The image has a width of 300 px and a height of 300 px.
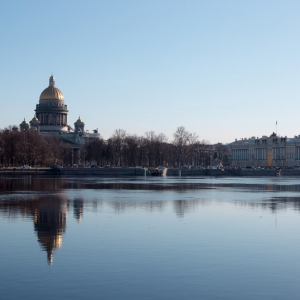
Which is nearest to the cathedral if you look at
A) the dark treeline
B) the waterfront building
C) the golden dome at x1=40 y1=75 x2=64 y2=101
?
the golden dome at x1=40 y1=75 x2=64 y2=101

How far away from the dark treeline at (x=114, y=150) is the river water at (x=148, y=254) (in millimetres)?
86289

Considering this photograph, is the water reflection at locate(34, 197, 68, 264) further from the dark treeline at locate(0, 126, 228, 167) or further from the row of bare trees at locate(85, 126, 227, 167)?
the row of bare trees at locate(85, 126, 227, 167)

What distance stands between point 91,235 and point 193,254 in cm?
518

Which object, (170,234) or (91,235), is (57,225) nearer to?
(91,235)

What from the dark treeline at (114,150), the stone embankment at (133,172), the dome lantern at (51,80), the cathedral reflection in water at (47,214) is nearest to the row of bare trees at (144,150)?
the dark treeline at (114,150)

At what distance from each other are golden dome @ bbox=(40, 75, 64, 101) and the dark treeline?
21.3 m

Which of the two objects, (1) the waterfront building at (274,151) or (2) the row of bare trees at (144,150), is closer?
(2) the row of bare trees at (144,150)

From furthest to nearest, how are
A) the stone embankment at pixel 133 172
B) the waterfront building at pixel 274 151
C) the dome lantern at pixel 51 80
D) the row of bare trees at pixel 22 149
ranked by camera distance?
1. the dome lantern at pixel 51 80
2. the waterfront building at pixel 274 151
3. the row of bare trees at pixel 22 149
4. the stone embankment at pixel 133 172

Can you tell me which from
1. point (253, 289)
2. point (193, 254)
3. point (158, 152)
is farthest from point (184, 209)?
point (158, 152)

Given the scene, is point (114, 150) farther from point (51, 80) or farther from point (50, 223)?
point (50, 223)

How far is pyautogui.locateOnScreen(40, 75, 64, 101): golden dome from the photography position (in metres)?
186

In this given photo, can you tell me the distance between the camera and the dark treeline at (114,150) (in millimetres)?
119062

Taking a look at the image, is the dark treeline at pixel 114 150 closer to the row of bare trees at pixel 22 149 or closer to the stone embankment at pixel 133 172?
the row of bare trees at pixel 22 149

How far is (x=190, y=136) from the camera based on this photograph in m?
160
